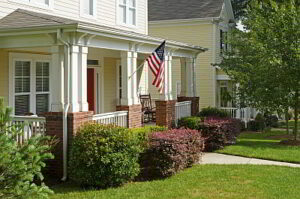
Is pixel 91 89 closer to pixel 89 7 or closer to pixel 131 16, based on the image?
pixel 89 7

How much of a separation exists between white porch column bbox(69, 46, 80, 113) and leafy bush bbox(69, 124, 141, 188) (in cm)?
83

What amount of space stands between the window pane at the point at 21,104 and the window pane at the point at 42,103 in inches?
18.7

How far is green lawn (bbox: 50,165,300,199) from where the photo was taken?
8328 millimetres

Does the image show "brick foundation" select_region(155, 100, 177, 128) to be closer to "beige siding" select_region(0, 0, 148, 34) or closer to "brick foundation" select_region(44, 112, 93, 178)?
"beige siding" select_region(0, 0, 148, 34)

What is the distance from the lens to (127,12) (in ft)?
55.2

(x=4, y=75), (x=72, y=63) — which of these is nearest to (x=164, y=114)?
(x=72, y=63)

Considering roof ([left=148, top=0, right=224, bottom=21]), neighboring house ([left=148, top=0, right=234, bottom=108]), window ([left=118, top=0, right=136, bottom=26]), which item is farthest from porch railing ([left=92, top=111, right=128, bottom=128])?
roof ([left=148, top=0, right=224, bottom=21])

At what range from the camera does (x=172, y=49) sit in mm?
15000

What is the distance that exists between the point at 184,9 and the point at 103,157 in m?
18.8

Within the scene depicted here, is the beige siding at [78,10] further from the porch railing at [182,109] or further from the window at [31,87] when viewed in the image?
the porch railing at [182,109]

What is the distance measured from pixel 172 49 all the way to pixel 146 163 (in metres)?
5.89

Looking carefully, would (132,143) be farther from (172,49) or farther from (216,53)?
(216,53)

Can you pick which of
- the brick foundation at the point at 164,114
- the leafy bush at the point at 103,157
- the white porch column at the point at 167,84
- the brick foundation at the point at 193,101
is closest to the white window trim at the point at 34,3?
the white porch column at the point at 167,84

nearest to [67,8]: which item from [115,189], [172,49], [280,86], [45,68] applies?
[45,68]
